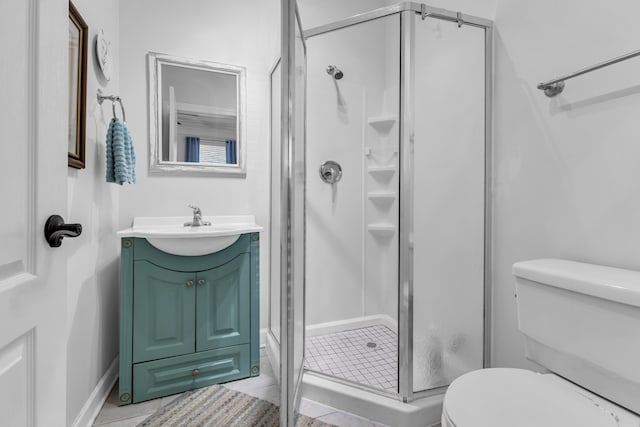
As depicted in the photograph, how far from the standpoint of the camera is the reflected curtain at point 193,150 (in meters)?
2.03

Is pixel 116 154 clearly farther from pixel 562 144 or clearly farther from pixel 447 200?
pixel 562 144

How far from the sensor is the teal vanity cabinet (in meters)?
1.57

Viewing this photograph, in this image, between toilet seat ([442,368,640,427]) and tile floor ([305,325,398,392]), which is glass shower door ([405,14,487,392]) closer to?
tile floor ([305,325,398,392])

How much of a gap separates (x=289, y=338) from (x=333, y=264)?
0.77 m

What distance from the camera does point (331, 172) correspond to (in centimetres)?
186

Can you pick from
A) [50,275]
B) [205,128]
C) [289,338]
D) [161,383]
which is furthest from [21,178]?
[205,128]

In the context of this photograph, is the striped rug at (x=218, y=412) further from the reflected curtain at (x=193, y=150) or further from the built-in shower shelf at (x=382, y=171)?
the reflected curtain at (x=193, y=150)

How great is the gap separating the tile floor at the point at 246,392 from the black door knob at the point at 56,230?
1.24 meters

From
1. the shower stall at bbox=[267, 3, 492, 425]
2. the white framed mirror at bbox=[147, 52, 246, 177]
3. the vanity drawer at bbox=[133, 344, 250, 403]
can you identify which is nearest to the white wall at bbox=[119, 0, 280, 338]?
the white framed mirror at bbox=[147, 52, 246, 177]

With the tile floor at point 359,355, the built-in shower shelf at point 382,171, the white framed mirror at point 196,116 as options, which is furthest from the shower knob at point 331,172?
the tile floor at point 359,355

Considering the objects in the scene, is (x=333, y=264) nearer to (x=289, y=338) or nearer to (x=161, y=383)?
(x=289, y=338)

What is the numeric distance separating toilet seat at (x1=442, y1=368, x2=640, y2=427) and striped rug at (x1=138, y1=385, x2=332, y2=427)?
74 cm

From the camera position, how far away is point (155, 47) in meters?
1.95

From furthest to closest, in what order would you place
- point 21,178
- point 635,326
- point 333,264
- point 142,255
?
point 333,264
point 142,255
point 635,326
point 21,178
